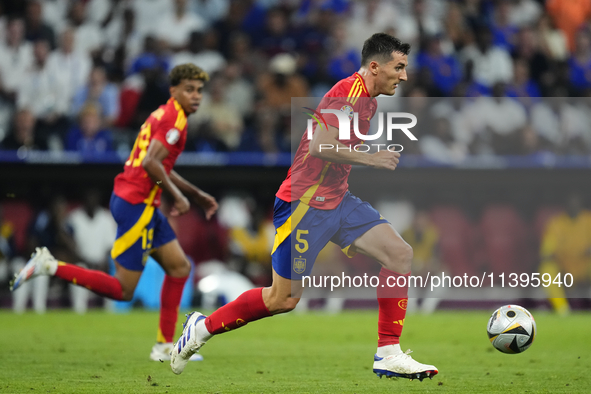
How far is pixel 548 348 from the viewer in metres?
8.29

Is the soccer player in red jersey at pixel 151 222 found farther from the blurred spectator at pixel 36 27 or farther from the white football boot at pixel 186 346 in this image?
the blurred spectator at pixel 36 27

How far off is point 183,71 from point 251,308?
2792 mm

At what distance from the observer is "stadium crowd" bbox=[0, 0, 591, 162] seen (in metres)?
13.6

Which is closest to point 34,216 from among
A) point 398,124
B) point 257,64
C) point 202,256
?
point 202,256

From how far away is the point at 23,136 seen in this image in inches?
508

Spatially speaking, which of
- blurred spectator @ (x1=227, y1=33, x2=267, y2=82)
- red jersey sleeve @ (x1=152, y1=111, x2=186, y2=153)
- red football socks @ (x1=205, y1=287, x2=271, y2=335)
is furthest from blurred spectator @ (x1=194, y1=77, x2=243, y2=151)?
red football socks @ (x1=205, y1=287, x2=271, y2=335)

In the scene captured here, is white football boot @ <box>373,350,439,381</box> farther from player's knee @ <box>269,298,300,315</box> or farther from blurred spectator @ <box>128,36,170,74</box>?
blurred spectator @ <box>128,36,170,74</box>

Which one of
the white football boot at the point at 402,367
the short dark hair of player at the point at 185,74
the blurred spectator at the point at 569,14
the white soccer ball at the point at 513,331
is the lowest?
the white football boot at the point at 402,367

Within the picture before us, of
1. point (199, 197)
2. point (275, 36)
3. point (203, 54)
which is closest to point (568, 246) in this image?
point (275, 36)

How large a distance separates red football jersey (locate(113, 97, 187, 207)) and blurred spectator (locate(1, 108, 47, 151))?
629cm

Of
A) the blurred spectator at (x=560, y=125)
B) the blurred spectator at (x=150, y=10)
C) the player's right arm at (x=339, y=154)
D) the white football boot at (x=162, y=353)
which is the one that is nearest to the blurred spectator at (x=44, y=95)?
the blurred spectator at (x=150, y=10)

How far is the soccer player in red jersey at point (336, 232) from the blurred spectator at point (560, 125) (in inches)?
361

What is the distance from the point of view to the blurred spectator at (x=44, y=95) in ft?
43.4

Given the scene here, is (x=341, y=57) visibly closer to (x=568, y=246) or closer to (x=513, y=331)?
(x=568, y=246)
